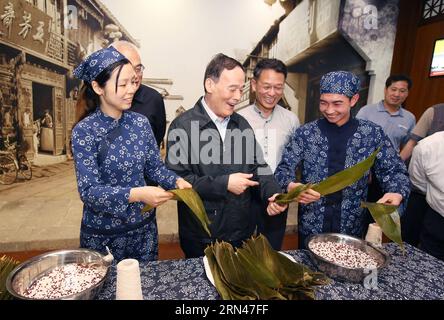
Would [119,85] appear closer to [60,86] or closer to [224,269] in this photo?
[224,269]

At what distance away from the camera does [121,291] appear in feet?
3.13

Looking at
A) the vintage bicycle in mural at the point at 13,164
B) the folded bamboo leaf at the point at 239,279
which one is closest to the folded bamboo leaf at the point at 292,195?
the folded bamboo leaf at the point at 239,279

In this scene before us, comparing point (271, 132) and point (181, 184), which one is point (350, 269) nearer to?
point (181, 184)

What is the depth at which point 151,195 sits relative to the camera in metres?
1.25

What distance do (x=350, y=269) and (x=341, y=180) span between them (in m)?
0.35

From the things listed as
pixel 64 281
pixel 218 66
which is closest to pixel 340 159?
pixel 218 66

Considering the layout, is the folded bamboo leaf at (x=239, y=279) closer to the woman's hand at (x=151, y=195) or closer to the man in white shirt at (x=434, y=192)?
the woman's hand at (x=151, y=195)

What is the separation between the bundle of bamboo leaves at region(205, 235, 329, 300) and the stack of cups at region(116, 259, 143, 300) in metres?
0.30

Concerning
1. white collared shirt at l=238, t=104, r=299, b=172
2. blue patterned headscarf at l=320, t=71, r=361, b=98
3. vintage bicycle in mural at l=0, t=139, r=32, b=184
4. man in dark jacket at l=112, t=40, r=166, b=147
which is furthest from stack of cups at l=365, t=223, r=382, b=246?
vintage bicycle in mural at l=0, t=139, r=32, b=184

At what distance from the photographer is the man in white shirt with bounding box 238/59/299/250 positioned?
2.21 metres

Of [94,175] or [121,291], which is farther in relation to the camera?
[94,175]
